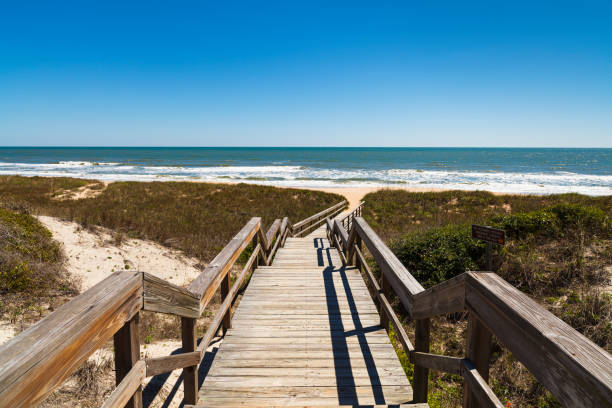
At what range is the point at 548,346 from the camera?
3.79ft

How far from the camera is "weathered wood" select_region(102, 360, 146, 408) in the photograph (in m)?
1.54

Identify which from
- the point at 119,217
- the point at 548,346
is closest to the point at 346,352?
the point at 548,346

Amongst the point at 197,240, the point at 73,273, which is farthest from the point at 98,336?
the point at 197,240

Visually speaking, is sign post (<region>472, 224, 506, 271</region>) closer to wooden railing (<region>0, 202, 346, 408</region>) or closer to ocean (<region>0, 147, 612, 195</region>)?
wooden railing (<region>0, 202, 346, 408</region>)

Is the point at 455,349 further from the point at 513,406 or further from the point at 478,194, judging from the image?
the point at 478,194

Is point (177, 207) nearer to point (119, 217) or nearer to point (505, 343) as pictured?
point (119, 217)

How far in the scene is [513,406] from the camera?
3775 millimetres

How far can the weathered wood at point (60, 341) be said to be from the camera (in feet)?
3.22

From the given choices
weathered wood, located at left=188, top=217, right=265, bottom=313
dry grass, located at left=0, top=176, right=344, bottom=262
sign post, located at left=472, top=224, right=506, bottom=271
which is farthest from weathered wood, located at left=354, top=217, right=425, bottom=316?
dry grass, located at left=0, top=176, right=344, bottom=262

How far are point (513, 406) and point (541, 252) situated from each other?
4.12m

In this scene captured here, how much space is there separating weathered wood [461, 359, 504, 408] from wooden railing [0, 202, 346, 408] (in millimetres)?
1731

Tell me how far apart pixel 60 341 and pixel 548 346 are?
170 centimetres

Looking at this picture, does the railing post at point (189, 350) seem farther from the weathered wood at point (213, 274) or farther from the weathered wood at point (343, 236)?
the weathered wood at point (343, 236)

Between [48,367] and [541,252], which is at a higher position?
[48,367]
